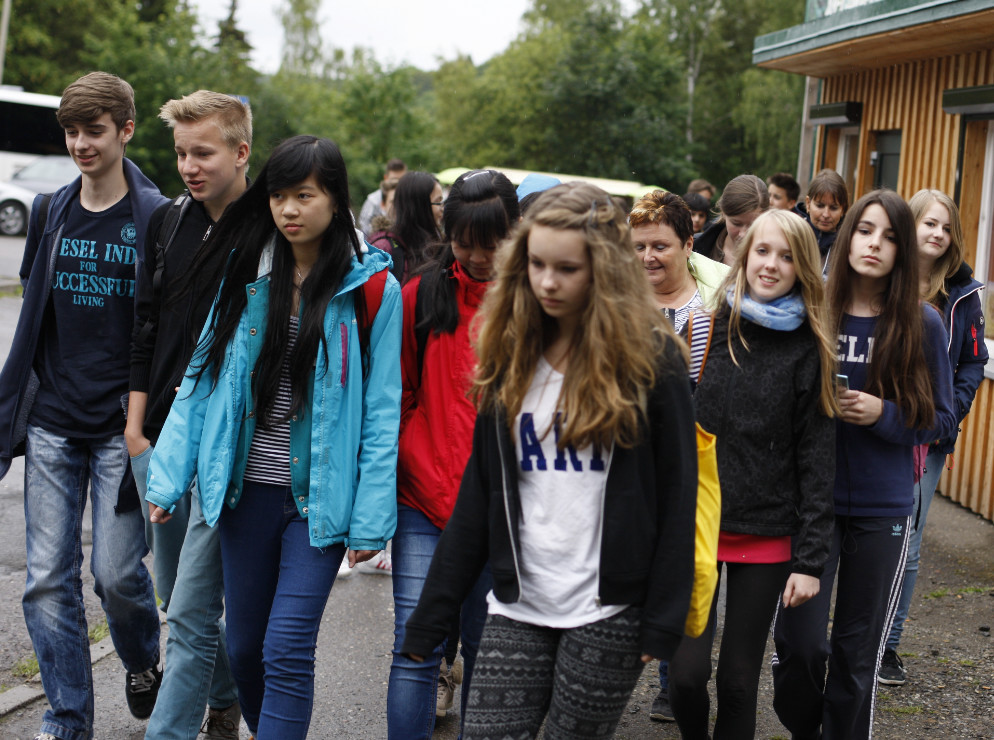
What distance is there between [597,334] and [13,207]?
1025 inches

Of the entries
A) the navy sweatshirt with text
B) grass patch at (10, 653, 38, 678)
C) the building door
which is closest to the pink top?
the navy sweatshirt with text

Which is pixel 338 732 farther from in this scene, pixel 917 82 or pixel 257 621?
pixel 917 82

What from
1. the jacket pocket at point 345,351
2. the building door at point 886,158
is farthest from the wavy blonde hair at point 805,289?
the building door at point 886,158

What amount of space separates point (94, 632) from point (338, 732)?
159cm

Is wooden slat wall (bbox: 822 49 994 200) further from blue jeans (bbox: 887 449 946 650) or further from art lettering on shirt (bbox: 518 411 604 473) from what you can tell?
art lettering on shirt (bbox: 518 411 604 473)

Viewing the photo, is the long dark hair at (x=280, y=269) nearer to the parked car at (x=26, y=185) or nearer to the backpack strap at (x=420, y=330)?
the backpack strap at (x=420, y=330)

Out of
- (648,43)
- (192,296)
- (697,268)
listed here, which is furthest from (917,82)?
(648,43)

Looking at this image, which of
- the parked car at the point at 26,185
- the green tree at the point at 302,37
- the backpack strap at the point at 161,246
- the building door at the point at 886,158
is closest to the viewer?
the backpack strap at the point at 161,246

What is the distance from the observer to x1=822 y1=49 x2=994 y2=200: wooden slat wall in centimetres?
888

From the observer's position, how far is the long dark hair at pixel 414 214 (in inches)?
220

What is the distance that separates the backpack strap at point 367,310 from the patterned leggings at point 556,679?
111cm

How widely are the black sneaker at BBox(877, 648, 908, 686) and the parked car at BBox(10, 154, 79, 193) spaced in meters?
26.0

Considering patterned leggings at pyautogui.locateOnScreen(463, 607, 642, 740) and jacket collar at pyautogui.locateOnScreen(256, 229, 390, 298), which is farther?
jacket collar at pyautogui.locateOnScreen(256, 229, 390, 298)

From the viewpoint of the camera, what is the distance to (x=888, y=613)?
12.6ft
